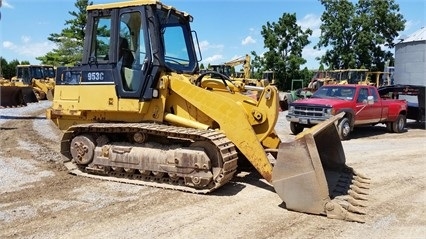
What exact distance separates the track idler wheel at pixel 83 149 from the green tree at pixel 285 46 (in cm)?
4246

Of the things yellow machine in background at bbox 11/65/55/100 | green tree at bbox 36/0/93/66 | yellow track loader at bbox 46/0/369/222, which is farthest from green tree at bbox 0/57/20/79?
yellow track loader at bbox 46/0/369/222

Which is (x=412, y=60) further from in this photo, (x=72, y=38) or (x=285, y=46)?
(x=72, y=38)

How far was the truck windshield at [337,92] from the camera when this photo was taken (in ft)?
45.3

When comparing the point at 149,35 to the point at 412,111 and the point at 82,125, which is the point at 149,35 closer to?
the point at 82,125

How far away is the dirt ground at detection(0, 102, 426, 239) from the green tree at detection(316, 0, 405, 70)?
41.8 metres

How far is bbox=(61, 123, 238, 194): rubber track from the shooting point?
611 centimetres

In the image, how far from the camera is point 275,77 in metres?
49.4

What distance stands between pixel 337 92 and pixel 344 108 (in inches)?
47.3

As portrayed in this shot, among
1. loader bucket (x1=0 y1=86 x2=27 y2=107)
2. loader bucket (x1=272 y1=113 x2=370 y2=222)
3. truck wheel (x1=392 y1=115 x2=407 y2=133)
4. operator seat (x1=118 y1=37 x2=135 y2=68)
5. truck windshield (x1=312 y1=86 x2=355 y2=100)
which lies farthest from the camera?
loader bucket (x1=0 y1=86 x2=27 y2=107)

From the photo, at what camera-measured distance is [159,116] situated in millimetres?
7027

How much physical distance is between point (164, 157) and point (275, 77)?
44.1m

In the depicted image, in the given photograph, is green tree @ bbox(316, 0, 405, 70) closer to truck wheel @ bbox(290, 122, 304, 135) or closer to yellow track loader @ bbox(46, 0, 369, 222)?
truck wheel @ bbox(290, 122, 304, 135)

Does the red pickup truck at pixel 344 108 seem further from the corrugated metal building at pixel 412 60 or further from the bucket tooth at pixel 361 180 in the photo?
the corrugated metal building at pixel 412 60

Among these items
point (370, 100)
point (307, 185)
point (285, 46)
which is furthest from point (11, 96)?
point (285, 46)
